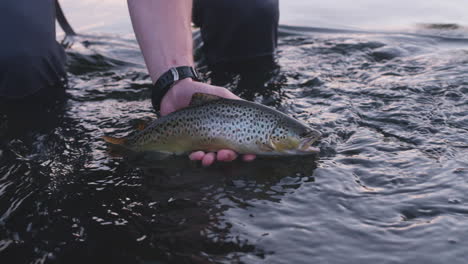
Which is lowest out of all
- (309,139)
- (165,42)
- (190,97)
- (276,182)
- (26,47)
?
(276,182)

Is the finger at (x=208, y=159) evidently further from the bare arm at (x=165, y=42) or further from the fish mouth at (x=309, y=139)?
the fish mouth at (x=309, y=139)

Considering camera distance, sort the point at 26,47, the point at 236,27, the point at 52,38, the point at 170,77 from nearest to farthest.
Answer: the point at 170,77
the point at 26,47
the point at 52,38
the point at 236,27

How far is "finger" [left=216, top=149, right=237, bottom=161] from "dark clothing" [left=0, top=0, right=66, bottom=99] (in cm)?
230

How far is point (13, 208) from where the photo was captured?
290cm

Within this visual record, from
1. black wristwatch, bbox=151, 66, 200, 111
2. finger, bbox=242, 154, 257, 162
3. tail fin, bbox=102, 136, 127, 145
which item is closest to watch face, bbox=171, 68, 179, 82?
black wristwatch, bbox=151, 66, 200, 111

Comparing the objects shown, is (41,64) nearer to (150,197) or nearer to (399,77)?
(150,197)

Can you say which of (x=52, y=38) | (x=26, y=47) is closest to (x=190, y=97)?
(x=26, y=47)

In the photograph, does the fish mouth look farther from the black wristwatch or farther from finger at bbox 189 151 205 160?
the black wristwatch

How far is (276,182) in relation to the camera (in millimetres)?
3129

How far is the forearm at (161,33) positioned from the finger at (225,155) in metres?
0.84

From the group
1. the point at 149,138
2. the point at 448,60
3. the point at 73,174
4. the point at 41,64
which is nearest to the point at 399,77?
the point at 448,60

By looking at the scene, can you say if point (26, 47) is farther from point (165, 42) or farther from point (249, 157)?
point (249, 157)

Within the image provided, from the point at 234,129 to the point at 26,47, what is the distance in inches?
94.1

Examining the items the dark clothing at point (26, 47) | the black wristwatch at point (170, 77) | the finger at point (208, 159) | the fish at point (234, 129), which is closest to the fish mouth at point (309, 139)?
the fish at point (234, 129)
